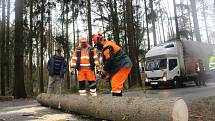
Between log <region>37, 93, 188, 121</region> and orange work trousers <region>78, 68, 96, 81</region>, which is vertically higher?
orange work trousers <region>78, 68, 96, 81</region>

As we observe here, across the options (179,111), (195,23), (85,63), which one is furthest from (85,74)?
(195,23)

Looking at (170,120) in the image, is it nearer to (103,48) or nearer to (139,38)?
(103,48)

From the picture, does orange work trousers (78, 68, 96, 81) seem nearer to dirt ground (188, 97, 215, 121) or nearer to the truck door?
dirt ground (188, 97, 215, 121)

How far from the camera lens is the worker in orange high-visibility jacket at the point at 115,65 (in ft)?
25.0

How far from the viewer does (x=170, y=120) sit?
16.5ft

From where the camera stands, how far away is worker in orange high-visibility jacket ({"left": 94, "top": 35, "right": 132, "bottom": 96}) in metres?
7.61

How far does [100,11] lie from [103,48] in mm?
23602

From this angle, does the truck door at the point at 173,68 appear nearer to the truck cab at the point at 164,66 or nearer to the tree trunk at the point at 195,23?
the truck cab at the point at 164,66

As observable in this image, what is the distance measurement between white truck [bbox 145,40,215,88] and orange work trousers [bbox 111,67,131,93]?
1436 cm

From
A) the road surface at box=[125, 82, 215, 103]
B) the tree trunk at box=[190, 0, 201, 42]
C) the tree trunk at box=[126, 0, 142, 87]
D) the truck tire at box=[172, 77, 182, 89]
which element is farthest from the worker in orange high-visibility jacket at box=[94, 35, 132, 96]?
the tree trunk at box=[190, 0, 201, 42]

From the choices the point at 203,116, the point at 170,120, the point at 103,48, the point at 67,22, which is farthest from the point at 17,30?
the point at 67,22

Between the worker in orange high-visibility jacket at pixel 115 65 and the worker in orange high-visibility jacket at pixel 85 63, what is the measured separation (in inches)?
57.8

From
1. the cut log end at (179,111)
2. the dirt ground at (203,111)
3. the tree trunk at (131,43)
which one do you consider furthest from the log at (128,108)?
the tree trunk at (131,43)

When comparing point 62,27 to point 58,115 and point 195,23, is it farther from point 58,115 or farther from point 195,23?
point 58,115
